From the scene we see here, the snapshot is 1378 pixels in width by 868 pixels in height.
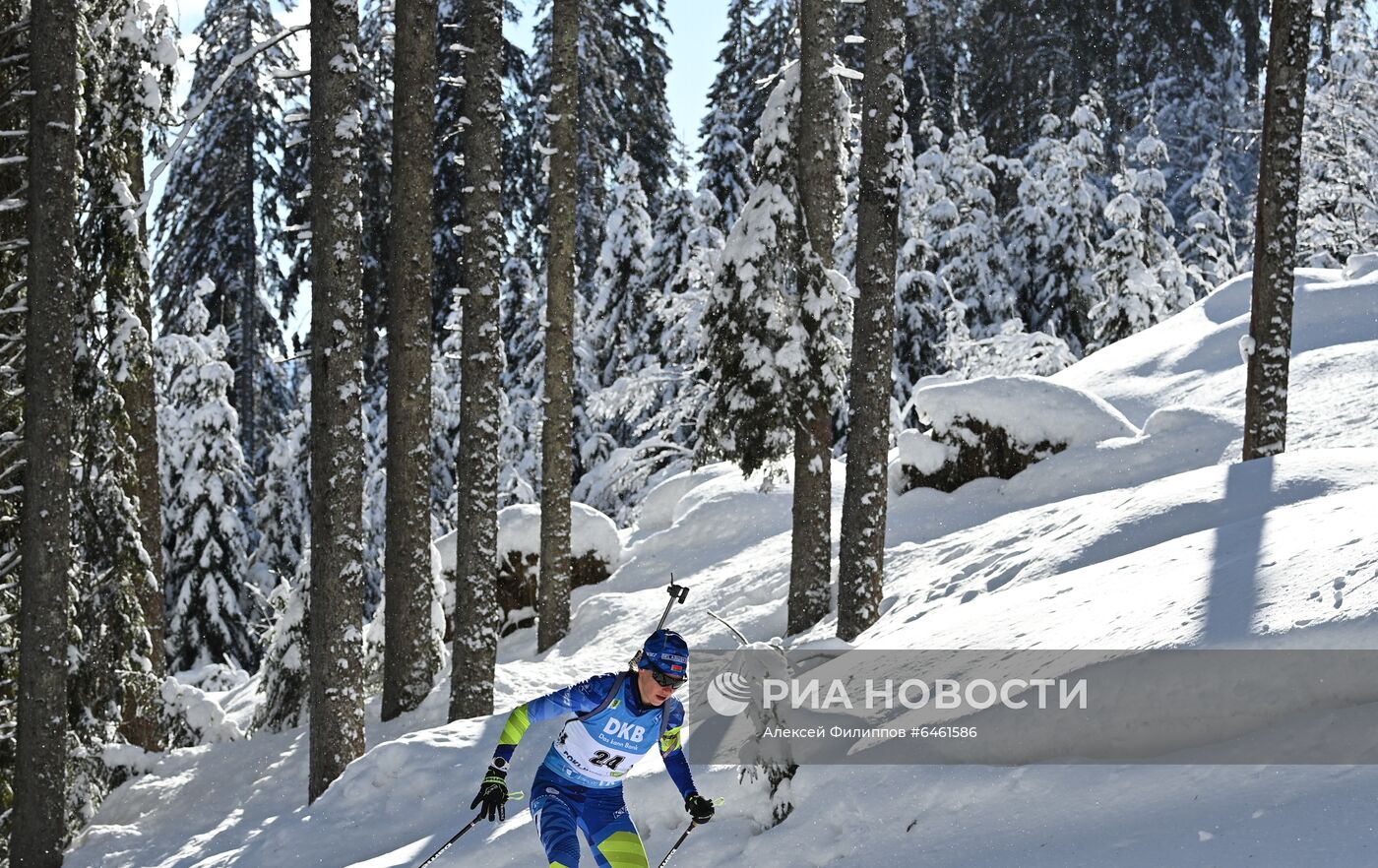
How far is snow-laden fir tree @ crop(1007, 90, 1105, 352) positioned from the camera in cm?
3088

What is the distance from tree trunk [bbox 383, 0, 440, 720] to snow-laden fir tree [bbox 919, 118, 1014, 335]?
18.8 metres

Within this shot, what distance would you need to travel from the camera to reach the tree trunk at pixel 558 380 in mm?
17234

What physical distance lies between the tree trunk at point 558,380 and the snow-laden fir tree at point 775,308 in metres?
4.12

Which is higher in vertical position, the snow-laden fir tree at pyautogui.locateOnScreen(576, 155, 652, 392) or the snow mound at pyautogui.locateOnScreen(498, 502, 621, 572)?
the snow-laden fir tree at pyautogui.locateOnScreen(576, 155, 652, 392)

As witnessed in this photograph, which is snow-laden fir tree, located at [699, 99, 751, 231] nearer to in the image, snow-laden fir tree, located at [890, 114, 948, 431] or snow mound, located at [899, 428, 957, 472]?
snow-laden fir tree, located at [890, 114, 948, 431]

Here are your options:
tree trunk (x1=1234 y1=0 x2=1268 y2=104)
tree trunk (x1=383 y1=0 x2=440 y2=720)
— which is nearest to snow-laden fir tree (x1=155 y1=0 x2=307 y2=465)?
tree trunk (x1=383 y1=0 x2=440 y2=720)

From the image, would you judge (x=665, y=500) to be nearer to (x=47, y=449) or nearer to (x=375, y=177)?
(x=375, y=177)

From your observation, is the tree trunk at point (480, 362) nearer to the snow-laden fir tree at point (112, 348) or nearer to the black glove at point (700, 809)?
the snow-laden fir tree at point (112, 348)

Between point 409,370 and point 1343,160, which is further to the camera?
point 1343,160

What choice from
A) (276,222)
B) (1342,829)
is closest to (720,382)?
(1342,829)

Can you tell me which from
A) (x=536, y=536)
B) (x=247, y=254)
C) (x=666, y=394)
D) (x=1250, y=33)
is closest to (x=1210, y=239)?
(x=1250, y=33)

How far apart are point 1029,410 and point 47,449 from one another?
1215 cm

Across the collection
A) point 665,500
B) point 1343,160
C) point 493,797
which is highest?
point 1343,160

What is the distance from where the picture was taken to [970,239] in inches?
1210
